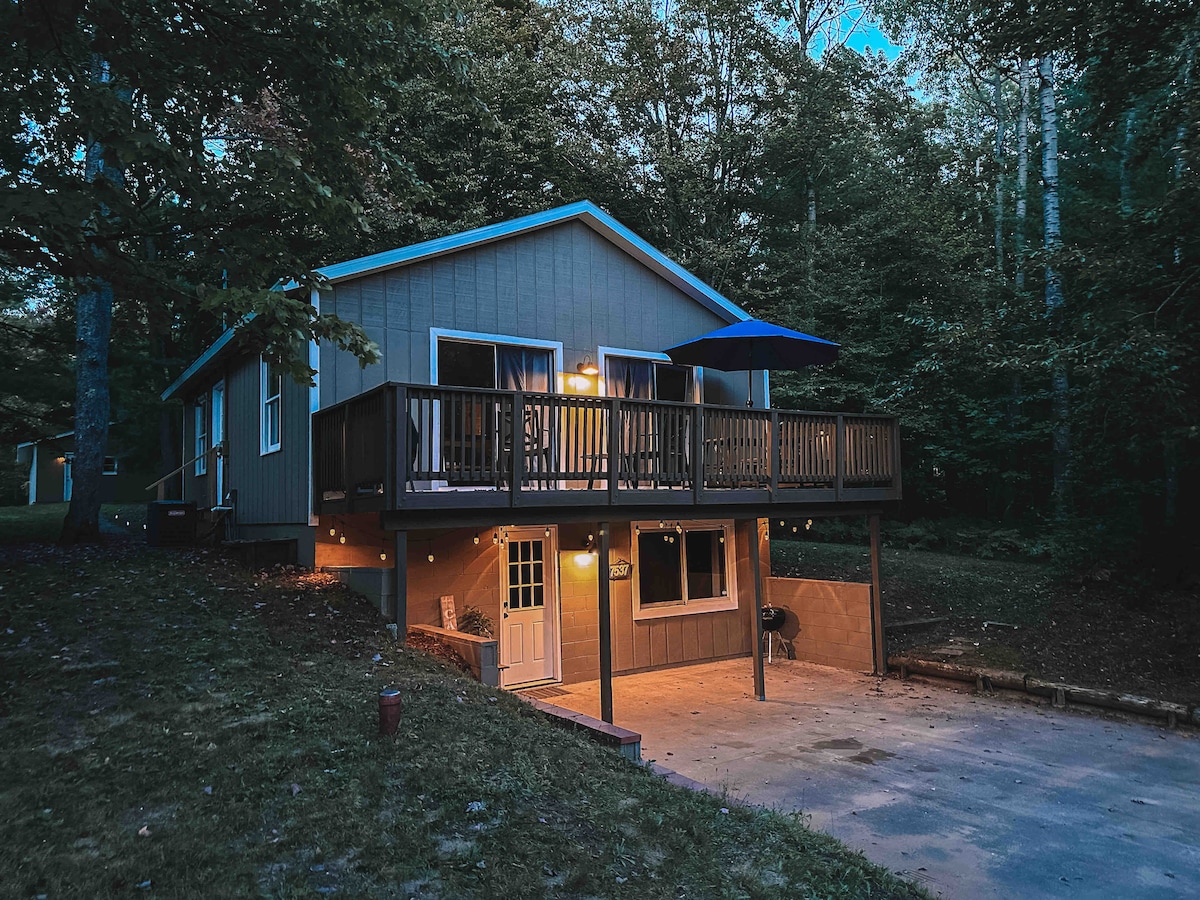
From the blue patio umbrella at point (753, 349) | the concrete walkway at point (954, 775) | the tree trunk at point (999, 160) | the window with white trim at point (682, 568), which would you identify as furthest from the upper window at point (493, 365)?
the tree trunk at point (999, 160)

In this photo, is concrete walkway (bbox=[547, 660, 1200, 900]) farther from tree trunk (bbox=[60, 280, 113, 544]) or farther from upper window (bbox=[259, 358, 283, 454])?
tree trunk (bbox=[60, 280, 113, 544])

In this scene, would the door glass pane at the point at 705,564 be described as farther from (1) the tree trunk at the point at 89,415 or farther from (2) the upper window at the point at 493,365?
(1) the tree trunk at the point at 89,415

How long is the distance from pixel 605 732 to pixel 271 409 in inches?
270

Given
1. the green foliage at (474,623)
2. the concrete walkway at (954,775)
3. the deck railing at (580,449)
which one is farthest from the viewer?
the green foliage at (474,623)

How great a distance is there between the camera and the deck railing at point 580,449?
24.2ft

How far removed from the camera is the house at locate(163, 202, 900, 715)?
7.88 meters

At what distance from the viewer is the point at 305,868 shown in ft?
12.0

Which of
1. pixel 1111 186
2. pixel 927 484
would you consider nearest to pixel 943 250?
pixel 1111 186

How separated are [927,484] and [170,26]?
17.8 metres

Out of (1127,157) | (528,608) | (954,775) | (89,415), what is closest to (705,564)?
(528,608)

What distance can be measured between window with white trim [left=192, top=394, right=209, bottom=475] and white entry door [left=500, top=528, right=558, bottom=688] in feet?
25.0

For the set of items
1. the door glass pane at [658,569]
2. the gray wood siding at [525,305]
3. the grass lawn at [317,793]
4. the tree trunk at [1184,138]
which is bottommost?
the grass lawn at [317,793]

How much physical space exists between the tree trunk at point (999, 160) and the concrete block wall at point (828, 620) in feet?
41.5

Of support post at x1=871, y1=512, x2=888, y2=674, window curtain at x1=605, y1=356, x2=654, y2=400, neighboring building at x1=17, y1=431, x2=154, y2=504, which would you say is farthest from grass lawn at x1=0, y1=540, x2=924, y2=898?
neighboring building at x1=17, y1=431, x2=154, y2=504
